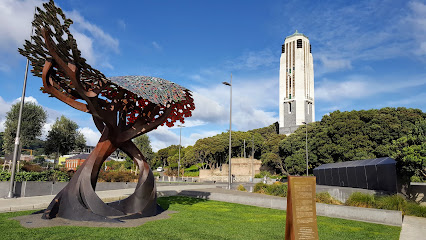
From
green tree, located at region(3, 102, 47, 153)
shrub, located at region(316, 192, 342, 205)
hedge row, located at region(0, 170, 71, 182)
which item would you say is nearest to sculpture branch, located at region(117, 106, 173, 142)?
shrub, located at region(316, 192, 342, 205)

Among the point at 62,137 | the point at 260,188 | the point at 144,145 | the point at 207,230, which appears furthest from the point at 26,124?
the point at 207,230

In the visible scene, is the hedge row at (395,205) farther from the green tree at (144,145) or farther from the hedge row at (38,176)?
the green tree at (144,145)

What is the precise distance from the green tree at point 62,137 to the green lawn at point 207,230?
106 ft

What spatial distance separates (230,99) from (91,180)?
19.6 m

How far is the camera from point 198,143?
242 feet

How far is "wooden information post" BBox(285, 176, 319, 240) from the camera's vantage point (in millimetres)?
6051

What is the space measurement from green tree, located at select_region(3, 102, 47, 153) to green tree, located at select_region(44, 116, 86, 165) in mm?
2035

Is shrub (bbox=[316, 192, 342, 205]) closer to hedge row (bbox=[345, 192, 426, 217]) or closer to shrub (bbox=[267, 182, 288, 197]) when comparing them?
hedge row (bbox=[345, 192, 426, 217])

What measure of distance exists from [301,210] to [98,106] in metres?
7.39

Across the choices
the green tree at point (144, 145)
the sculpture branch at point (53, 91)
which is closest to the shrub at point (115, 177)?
the sculpture branch at point (53, 91)

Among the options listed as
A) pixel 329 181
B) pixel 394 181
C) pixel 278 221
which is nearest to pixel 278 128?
pixel 329 181

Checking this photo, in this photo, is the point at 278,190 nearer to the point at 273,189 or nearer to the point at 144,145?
the point at 273,189

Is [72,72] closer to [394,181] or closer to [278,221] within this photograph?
[278,221]

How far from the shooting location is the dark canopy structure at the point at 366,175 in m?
18.4
